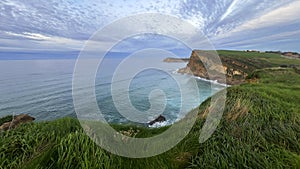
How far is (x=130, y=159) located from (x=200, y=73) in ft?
238

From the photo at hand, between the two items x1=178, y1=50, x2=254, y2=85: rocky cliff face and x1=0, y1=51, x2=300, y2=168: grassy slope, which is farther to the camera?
x1=178, y1=50, x2=254, y2=85: rocky cliff face

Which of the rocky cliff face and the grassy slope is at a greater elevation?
the grassy slope

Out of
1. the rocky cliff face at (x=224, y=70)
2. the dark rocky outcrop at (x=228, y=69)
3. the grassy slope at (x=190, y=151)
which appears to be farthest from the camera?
the dark rocky outcrop at (x=228, y=69)

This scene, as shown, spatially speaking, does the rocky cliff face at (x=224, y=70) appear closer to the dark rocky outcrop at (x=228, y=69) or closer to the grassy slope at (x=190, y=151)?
the dark rocky outcrop at (x=228, y=69)

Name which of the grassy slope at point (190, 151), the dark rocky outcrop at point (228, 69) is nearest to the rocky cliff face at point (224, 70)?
the dark rocky outcrop at point (228, 69)

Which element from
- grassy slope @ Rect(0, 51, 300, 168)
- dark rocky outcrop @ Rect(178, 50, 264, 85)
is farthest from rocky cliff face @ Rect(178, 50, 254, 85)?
grassy slope @ Rect(0, 51, 300, 168)

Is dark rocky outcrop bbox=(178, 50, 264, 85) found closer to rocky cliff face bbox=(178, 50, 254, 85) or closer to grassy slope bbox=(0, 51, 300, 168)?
rocky cliff face bbox=(178, 50, 254, 85)

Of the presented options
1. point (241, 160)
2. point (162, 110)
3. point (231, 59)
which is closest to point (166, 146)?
point (241, 160)

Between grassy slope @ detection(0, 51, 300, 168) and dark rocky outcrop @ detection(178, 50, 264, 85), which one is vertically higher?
grassy slope @ detection(0, 51, 300, 168)

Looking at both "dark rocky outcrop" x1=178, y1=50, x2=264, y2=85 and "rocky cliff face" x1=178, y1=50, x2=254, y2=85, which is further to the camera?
"dark rocky outcrop" x1=178, y1=50, x2=264, y2=85

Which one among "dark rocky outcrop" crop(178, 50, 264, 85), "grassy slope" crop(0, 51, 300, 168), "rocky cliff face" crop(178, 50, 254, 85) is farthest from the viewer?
"dark rocky outcrop" crop(178, 50, 264, 85)

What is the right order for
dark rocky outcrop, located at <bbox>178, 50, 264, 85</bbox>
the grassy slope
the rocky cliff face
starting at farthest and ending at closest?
dark rocky outcrop, located at <bbox>178, 50, 264, 85</bbox> → the rocky cliff face → the grassy slope

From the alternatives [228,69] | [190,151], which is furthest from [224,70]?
[190,151]

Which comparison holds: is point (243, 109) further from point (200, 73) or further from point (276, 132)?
point (200, 73)
